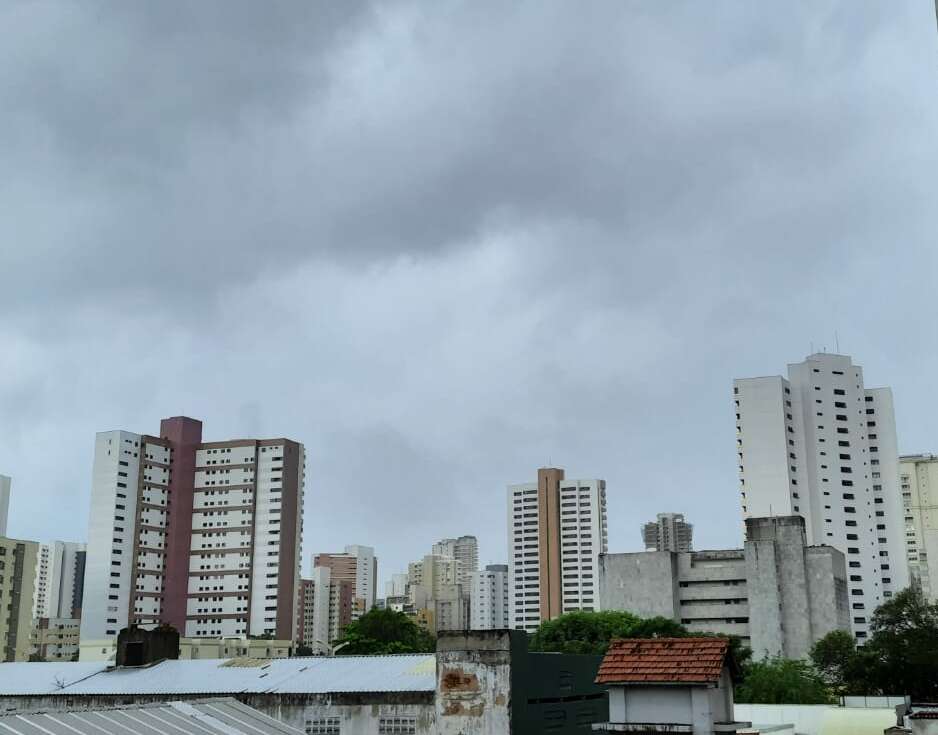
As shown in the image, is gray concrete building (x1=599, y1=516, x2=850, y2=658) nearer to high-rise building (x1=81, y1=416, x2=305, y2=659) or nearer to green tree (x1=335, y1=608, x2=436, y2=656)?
green tree (x1=335, y1=608, x2=436, y2=656)

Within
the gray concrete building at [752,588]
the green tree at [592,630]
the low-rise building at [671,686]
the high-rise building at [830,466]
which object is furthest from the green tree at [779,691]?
the high-rise building at [830,466]

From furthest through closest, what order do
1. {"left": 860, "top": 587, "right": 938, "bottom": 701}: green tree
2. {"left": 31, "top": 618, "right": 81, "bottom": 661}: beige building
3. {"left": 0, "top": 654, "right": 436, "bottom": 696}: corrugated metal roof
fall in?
{"left": 31, "top": 618, "right": 81, "bottom": 661}: beige building
{"left": 860, "top": 587, "right": 938, "bottom": 701}: green tree
{"left": 0, "top": 654, "right": 436, "bottom": 696}: corrugated metal roof

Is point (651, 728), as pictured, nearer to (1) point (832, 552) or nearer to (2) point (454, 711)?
(2) point (454, 711)

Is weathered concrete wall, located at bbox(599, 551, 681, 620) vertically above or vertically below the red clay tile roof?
above

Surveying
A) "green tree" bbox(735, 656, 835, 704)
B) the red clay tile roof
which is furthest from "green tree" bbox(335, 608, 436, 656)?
the red clay tile roof

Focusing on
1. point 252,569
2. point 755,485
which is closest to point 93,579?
point 252,569

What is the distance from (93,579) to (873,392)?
11668cm

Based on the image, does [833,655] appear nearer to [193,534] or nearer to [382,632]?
[382,632]

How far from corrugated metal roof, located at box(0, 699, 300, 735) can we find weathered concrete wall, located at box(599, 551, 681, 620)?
298 feet

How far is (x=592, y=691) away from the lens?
1763 inches

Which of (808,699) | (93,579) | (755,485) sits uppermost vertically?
(755,485)

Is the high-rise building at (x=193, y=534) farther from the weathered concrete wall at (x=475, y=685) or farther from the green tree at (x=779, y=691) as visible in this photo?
the weathered concrete wall at (x=475, y=685)

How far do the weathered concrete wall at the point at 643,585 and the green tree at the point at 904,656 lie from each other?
43196mm

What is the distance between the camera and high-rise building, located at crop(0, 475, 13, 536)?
504 feet
